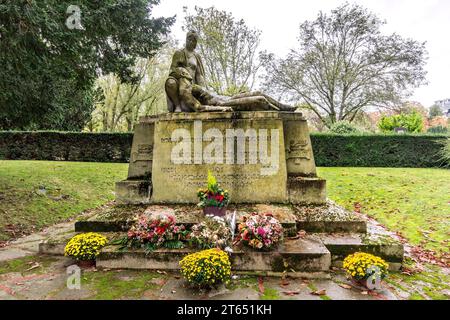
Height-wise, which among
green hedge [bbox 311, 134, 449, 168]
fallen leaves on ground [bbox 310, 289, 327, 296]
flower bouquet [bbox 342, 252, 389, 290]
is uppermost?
green hedge [bbox 311, 134, 449, 168]

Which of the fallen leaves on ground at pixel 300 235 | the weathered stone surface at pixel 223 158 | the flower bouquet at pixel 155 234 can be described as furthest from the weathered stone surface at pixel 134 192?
the fallen leaves on ground at pixel 300 235

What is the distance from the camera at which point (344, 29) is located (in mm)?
23219

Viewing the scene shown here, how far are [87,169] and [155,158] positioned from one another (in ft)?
26.7

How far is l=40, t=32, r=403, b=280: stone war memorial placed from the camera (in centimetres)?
379

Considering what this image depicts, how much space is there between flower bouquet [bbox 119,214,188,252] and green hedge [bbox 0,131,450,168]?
12.0 meters

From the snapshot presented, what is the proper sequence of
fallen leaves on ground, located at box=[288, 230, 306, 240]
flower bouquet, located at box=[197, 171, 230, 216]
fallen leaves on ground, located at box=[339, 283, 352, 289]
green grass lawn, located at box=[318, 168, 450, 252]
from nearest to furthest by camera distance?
1. fallen leaves on ground, located at box=[339, 283, 352, 289]
2. fallen leaves on ground, located at box=[288, 230, 306, 240]
3. flower bouquet, located at box=[197, 171, 230, 216]
4. green grass lawn, located at box=[318, 168, 450, 252]

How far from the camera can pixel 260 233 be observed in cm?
369

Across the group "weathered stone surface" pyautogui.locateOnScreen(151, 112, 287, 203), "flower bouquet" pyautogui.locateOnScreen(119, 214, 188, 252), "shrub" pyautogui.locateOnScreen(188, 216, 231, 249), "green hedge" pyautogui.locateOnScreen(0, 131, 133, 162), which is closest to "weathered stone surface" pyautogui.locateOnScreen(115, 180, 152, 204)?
"weathered stone surface" pyautogui.locateOnScreen(151, 112, 287, 203)

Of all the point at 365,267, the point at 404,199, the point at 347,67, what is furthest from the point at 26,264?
the point at 347,67

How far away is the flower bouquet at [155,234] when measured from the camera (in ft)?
12.8

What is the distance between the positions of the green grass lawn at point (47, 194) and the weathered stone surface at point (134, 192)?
7.54ft

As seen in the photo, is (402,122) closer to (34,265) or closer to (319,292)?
(319,292)

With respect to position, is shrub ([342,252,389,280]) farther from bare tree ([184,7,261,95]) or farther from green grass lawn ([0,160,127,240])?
bare tree ([184,7,261,95])
